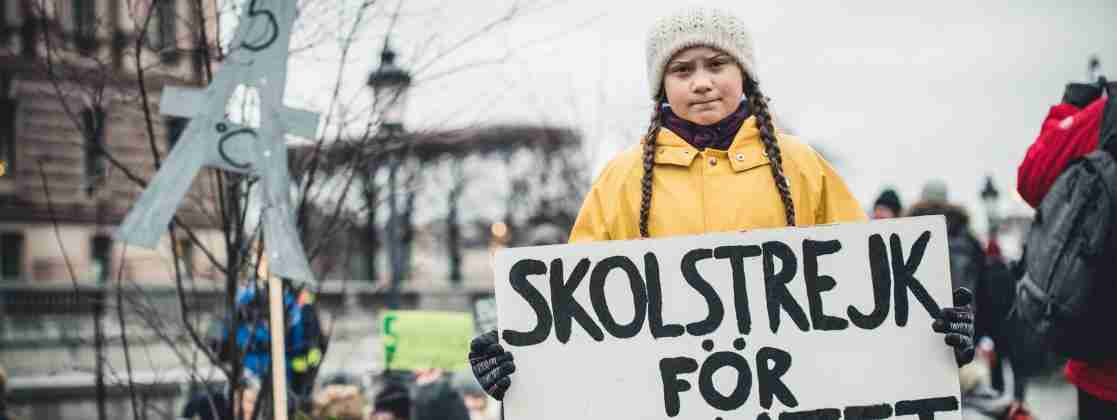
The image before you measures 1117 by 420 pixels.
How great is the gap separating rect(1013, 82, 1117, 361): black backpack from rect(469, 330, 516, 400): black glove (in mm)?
1918

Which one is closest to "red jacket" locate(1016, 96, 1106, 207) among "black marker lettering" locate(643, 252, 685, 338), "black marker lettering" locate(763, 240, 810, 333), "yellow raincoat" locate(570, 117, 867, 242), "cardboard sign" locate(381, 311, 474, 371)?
"yellow raincoat" locate(570, 117, 867, 242)

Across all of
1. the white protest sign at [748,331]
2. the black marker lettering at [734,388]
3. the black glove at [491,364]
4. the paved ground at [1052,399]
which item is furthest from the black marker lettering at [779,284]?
the paved ground at [1052,399]

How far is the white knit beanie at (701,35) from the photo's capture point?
280 cm

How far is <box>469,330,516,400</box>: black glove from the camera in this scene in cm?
261

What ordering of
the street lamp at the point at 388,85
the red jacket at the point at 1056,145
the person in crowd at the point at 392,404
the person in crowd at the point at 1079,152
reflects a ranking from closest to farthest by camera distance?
the person in crowd at the point at 1079,152, the red jacket at the point at 1056,145, the street lamp at the point at 388,85, the person in crowd at the point at 392,404

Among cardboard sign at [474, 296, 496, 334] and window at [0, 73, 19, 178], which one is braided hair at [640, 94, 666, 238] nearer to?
cardboard sign at [474, 296, 496, 334]

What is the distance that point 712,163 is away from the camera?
2824mm

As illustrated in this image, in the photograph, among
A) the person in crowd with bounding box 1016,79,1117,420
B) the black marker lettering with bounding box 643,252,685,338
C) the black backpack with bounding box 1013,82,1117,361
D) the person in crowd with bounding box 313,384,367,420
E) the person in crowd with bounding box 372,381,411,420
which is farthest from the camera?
the person in crowd with bounding box 372,381,411,420

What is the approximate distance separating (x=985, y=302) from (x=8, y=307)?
21470 millimetres

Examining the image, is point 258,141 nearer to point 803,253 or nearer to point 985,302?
point 803,253

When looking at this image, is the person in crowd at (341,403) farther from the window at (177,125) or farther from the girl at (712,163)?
the girl at (712,163)

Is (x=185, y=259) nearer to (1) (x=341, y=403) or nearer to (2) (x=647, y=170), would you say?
(1) (x=341, y=403)

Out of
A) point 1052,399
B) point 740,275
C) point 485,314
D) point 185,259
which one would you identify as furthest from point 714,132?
point 1052,399

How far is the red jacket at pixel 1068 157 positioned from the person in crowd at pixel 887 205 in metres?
2.65
